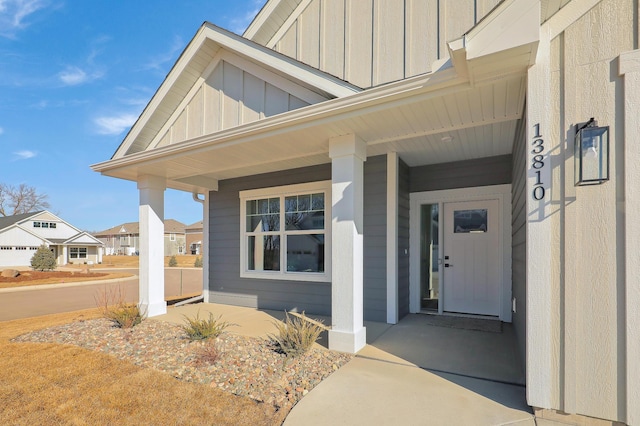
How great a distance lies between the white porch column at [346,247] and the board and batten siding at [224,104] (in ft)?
2.63

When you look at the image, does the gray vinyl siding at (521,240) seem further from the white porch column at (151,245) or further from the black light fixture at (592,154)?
the white porch column at (151,245)

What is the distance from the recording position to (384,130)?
3.73 m

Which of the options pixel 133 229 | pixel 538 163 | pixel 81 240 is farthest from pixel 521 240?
pixel 133 229

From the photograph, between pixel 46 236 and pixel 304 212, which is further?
pixel 46 236

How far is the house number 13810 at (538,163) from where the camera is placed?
7.71 feet

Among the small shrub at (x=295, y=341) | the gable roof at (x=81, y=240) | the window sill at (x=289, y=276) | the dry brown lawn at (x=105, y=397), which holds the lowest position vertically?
the gable roof at (x=81, y=240)

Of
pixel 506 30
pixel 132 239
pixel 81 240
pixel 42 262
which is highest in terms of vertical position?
pixel 506 30

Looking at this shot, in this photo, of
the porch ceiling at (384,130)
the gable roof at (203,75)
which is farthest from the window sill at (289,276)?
the gable roof at (203,75)

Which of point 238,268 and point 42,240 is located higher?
point 238,268

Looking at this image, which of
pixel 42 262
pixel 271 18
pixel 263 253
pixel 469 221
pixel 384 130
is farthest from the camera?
pixel 42 262

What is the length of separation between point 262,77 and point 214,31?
1.07 m

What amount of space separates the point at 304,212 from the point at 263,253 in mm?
1352

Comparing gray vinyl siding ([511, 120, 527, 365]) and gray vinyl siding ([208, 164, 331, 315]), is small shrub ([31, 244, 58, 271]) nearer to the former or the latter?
gray vinyl siding ([208, 164, 331, 315])

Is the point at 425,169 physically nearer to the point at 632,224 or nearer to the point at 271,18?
the point at 271,18
